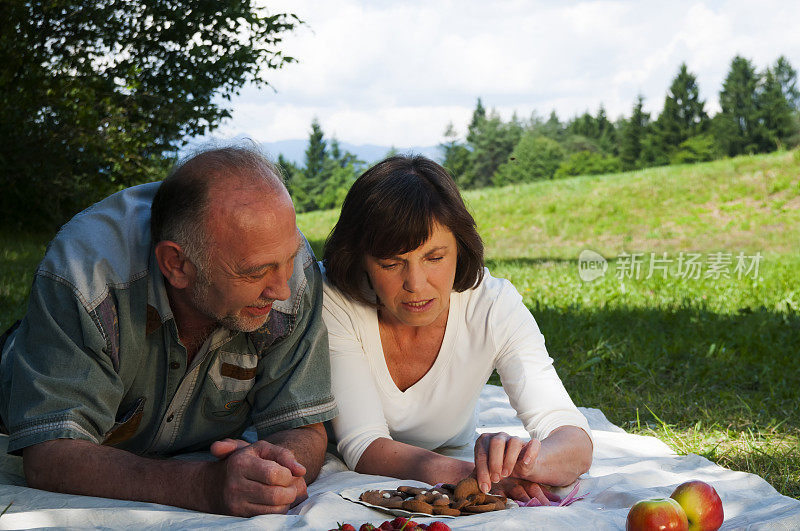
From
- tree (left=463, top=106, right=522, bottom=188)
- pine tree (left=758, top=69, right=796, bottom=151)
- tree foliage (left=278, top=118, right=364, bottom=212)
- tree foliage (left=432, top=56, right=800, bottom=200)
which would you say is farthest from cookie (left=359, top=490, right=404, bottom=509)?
tree (left=463, top=106, right=522, bottom=188)

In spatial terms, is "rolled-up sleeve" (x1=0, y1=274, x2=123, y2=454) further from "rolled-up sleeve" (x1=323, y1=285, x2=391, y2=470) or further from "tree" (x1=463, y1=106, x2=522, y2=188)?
"tree" (x1=463, y1=106, x2=522, y2=188)

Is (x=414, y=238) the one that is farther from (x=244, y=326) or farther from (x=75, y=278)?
(x=75, y=278)

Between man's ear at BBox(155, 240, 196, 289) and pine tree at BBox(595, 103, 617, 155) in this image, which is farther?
pine tree at BBox(595, 103, 617, 155)

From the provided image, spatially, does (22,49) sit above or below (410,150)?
above

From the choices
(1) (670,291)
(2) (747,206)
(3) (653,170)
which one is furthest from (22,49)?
(3) (653,170)

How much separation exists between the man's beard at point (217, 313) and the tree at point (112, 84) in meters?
9.07

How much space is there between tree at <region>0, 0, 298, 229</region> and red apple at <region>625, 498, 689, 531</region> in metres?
10.0

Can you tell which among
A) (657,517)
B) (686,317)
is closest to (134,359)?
(657,517)

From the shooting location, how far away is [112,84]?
11.6m

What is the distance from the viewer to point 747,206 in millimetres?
16203

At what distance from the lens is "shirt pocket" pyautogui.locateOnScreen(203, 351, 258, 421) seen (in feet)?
8.96

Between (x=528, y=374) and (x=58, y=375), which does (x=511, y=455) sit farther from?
(x=58, y=375)

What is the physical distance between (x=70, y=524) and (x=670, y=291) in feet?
23.2

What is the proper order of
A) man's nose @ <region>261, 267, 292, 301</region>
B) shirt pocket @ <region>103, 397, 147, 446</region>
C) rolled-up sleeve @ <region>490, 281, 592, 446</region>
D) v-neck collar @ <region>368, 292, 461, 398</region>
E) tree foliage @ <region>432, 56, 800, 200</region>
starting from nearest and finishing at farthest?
man's nose @ <region>261, 267, 292, 301</region>, shirt pocket @ <region>103, 397, 147, 446</region>, rolled-up sleeve @ <region>490, 281, 592, 446</region>, v-neck collar @ <region>368, 292, 461, 398</region>, tree foliage @ <region>432, 56, 800, 200</region>
